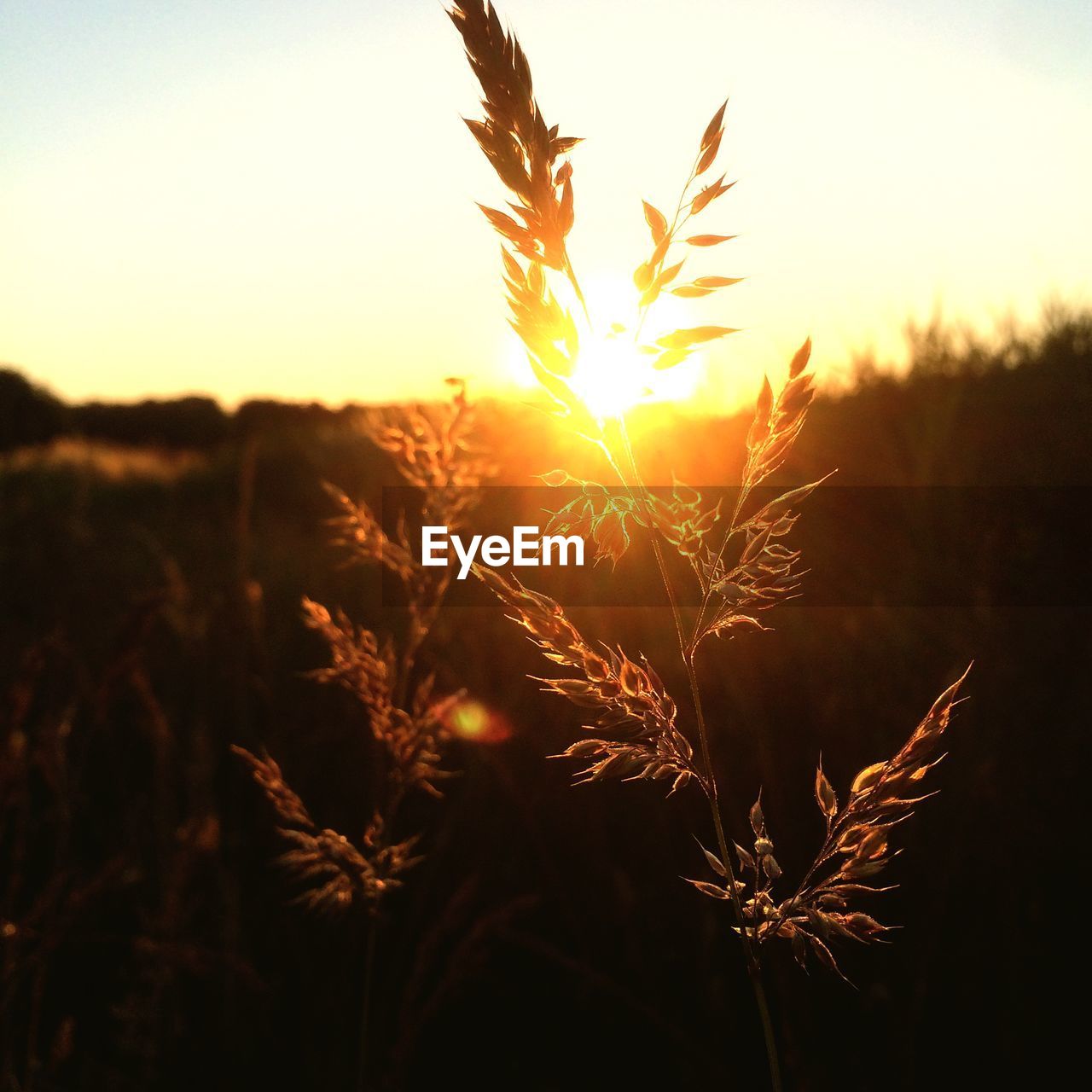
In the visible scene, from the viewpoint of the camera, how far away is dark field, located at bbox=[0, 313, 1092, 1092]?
82.4 inches

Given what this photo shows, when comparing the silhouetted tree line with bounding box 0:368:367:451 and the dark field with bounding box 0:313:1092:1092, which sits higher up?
the silhouetted tree line with bounding box 0:368:367:451

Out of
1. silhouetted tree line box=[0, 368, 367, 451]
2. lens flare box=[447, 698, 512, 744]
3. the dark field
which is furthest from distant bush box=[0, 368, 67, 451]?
lens flare box=[447, 698, 512, 744]

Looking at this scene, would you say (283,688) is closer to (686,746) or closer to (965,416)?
(686,746)

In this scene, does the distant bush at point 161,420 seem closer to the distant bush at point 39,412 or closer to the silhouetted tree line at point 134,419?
the silhouetted tree line at point 134,419

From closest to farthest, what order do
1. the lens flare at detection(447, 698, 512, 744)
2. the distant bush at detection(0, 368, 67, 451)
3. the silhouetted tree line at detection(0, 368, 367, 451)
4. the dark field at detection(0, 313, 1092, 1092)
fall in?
1. the dark field at detection(0, 313, 1092, 1092)
2. the lens flare at detection(447, 698, 512, 744)
3. the distant bush at detection(0, 368, 67, 451)
4. the silhouetted tree line at detection(0, 368, 367, 451)

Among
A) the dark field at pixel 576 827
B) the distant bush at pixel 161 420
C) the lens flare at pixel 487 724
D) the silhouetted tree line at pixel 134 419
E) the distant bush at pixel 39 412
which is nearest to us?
the dark field at pixel 576 827

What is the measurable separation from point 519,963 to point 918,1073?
1.09 metres

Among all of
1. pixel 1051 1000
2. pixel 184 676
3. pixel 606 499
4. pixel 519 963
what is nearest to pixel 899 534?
pixel 1051 1000

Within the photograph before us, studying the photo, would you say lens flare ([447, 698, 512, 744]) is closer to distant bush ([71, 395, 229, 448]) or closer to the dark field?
the dark field

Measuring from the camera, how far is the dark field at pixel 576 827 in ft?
6.86

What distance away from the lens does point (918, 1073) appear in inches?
82.5

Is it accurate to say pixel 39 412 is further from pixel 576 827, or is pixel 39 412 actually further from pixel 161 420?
pixel 576 827

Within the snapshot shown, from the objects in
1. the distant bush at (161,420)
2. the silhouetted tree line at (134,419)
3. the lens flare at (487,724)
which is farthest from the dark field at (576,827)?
the distant bush at (161,420)

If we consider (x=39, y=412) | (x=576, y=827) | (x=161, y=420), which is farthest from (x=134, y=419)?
(x=576, y=827)
